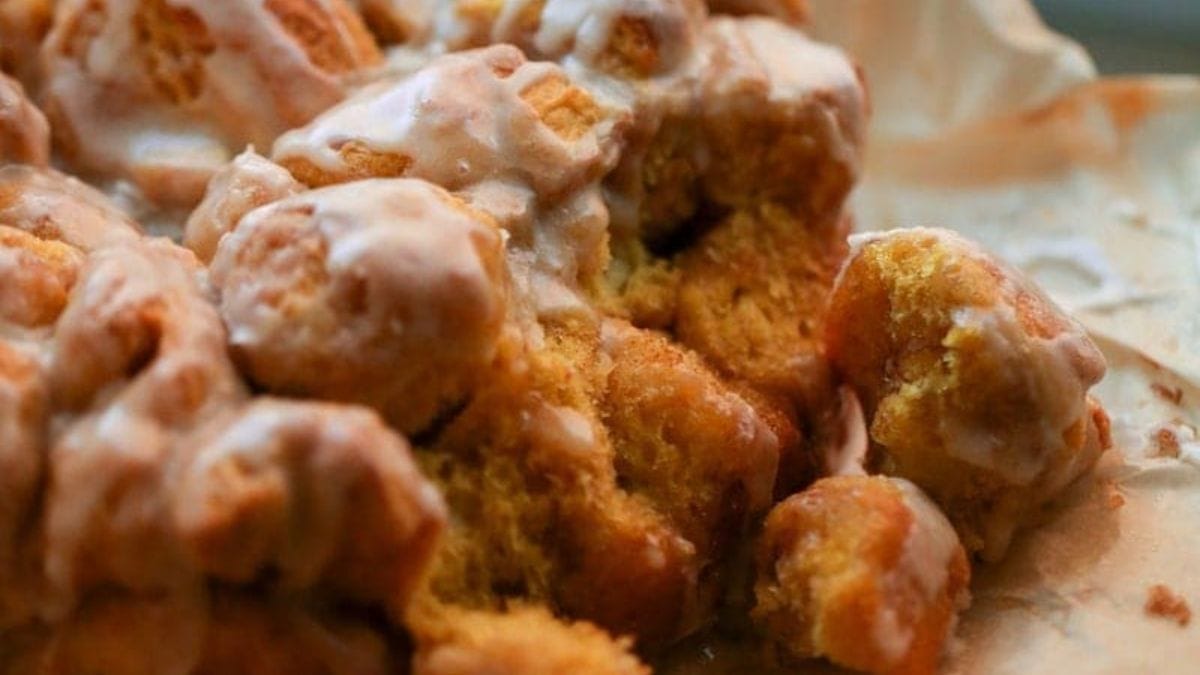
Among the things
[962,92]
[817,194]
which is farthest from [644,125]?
[962,92]

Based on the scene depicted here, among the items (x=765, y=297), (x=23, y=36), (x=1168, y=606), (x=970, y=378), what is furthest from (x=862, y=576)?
(x=23, y=36)

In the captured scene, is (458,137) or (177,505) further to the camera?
(458,137)

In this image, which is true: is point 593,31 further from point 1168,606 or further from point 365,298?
point 1168,606

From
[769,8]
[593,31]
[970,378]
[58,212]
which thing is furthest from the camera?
[769,8]

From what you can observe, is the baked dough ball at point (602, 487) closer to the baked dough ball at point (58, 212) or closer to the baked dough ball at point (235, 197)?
the baked dough ball at point (235, 197)

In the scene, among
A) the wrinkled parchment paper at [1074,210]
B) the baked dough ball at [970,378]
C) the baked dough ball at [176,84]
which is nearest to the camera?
the baked dough ball at [970,378]

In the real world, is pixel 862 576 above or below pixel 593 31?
below

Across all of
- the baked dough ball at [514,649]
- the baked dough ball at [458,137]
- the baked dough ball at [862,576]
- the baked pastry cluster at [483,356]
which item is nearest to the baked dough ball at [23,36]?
the baked pastry cluster at [483,356]
